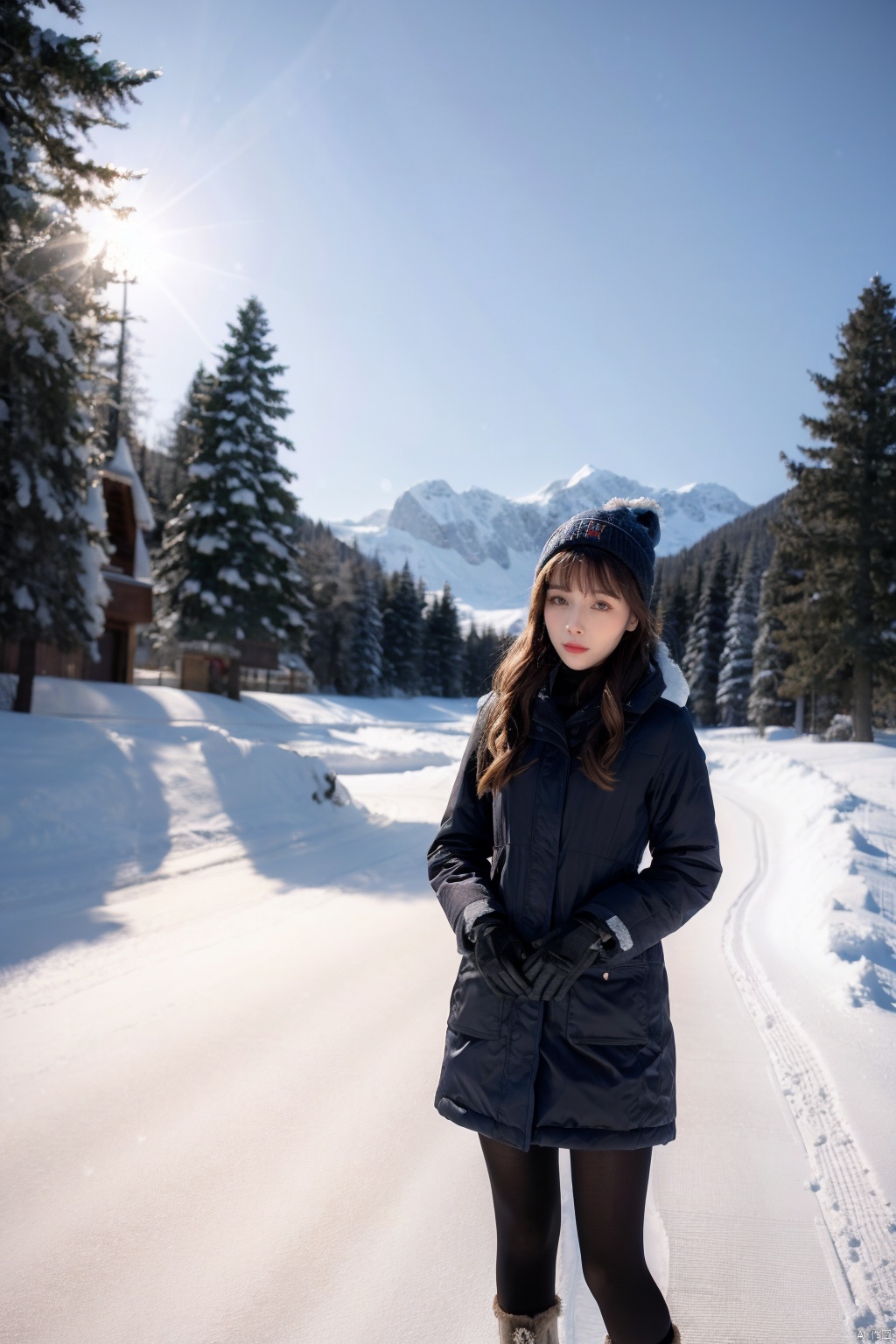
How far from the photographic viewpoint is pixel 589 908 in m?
1.45

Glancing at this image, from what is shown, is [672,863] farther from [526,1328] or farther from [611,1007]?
[526,1328]

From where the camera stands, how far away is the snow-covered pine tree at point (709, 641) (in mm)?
43812

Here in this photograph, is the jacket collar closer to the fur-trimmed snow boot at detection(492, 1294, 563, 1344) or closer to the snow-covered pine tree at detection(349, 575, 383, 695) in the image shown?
the fur-trimmed snow boot at detection(492, 1294, 563, 1344)

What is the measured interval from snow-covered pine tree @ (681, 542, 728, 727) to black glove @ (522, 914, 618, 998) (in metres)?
44.2

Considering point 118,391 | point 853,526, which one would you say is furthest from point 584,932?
point 118,391

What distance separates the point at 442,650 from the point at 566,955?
182 ft

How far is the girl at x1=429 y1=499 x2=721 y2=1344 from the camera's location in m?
1.47

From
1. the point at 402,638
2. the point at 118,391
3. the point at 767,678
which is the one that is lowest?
the point at 767,678

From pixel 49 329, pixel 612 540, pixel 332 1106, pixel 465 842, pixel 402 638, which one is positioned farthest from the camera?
pixel 402 638

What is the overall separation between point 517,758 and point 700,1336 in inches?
66.7

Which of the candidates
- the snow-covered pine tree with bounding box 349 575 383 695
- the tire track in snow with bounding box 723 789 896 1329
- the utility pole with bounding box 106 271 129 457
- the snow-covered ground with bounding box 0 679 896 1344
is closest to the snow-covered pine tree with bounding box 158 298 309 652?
the utility pole with bounding box 106 271 129 457

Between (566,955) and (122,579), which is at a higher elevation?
(122,579)

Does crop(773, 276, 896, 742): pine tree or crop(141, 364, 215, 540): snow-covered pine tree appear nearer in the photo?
crop(773, 276, 896, 742): pine tree

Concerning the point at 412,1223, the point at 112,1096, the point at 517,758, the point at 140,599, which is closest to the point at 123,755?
the point at 112,1096
